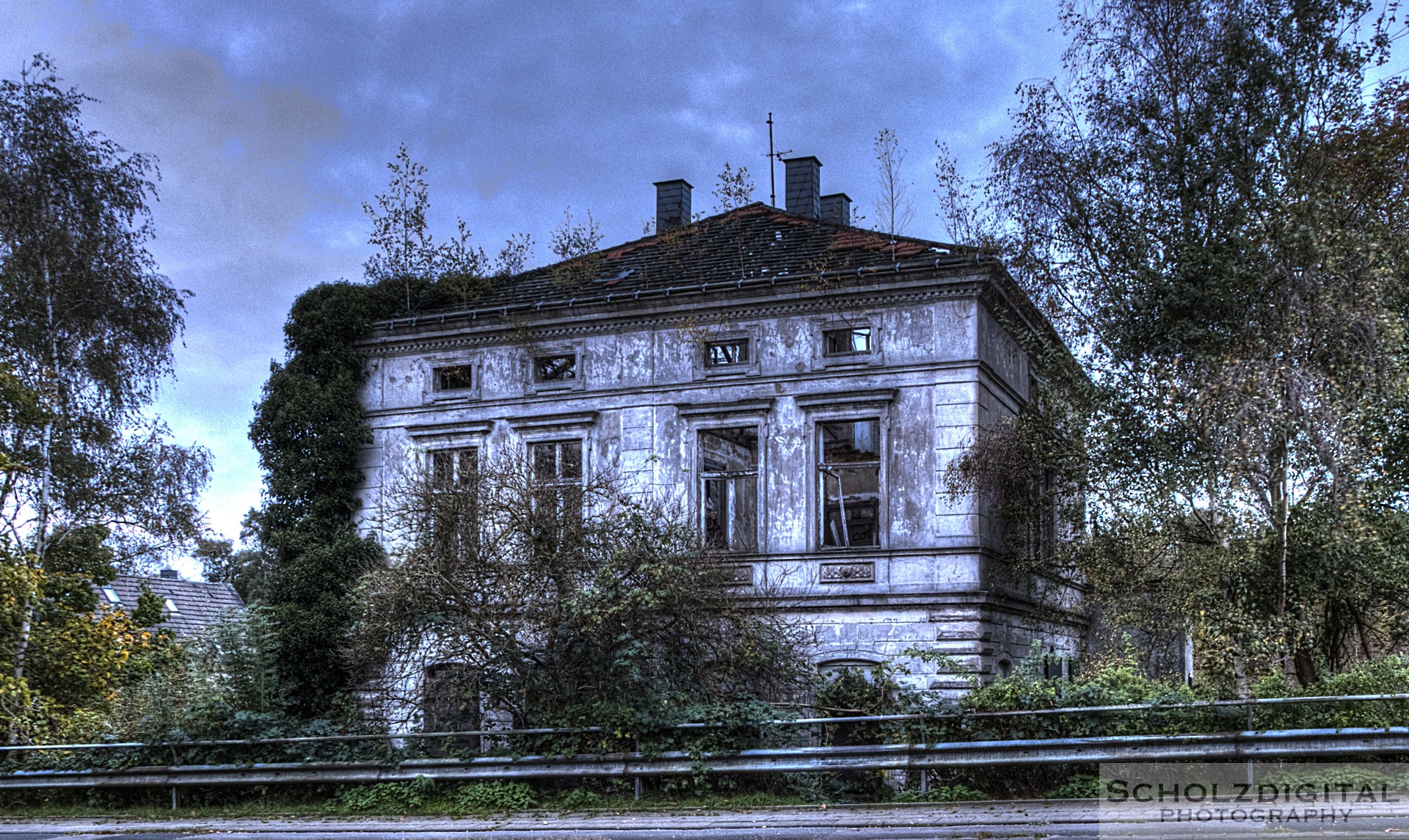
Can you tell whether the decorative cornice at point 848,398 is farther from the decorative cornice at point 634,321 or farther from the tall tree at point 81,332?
the tall tree at point 81,332

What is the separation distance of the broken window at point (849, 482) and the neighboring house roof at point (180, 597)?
25855 millimetres

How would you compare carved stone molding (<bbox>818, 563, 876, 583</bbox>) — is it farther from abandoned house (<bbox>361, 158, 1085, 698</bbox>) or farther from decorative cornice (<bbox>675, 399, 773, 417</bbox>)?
decorative cornice (<bbox>675, 399, 773, 417</bbox>)

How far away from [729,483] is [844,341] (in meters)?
3.51

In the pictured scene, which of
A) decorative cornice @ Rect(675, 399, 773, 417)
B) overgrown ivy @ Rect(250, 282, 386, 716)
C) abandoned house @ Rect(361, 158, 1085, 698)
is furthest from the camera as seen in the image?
overgrown ivy @ Rect(250, 282, 386, 716)

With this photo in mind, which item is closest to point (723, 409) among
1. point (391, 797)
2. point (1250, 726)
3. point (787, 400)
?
point (787, 400)

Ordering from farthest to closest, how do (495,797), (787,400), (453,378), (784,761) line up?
(453,378) → (787,400) → (495,797) → (784,761)

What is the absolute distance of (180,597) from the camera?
151 ft

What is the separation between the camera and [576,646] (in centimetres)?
1633

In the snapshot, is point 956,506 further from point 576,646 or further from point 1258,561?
point 576,646

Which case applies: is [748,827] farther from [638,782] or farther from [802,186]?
[802,186]

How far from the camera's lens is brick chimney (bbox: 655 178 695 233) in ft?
94.0

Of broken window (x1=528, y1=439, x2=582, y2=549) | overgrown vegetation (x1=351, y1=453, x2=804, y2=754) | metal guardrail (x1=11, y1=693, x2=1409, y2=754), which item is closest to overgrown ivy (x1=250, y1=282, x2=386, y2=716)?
metal guardrail (x1=11, y1=693, x2=1409, y2=754)

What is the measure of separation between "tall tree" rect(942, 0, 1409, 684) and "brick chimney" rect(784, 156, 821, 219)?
758 cm

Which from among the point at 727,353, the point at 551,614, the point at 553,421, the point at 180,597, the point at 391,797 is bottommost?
the point at 391,797
